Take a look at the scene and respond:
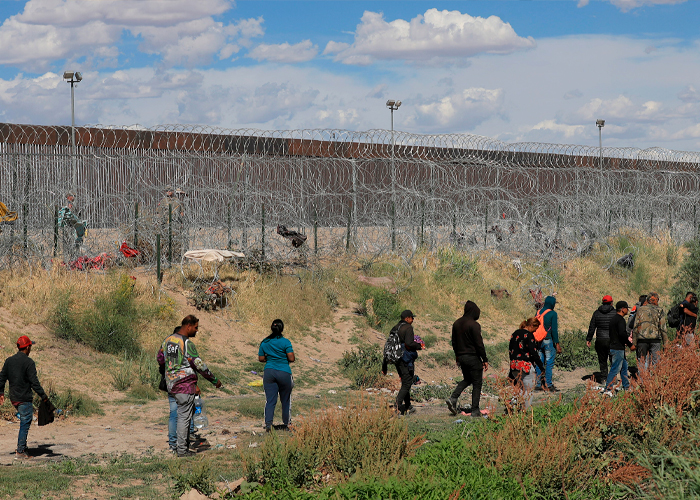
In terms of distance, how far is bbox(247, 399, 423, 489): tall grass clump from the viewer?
5.37 meters

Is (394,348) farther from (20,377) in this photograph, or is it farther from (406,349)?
(20,377)

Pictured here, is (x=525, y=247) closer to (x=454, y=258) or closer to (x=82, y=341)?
(x=454, y=258)

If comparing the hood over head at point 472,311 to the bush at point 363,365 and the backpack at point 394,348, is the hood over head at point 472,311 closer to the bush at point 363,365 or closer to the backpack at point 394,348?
the backpack at point 394,348

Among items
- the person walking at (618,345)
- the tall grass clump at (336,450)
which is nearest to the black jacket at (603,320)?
the person walking at (618,345)

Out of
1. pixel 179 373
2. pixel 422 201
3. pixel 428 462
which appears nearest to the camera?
pixel 428 462

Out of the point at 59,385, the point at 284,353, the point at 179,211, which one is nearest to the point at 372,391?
the point at 284,353

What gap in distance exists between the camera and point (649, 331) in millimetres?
10117

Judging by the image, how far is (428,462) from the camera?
18.4 feet

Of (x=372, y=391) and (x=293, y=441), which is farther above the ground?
(x=293, y=441)

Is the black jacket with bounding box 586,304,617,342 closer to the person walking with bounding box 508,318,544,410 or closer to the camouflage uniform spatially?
the camouflage uniform

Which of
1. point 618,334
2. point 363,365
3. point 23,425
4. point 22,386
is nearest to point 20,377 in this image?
point 22,386

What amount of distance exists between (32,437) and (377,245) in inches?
374

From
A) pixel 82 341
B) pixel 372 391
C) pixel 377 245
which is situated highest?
pixel 377 245

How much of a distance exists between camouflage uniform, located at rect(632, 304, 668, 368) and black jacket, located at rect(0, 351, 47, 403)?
758 cm
